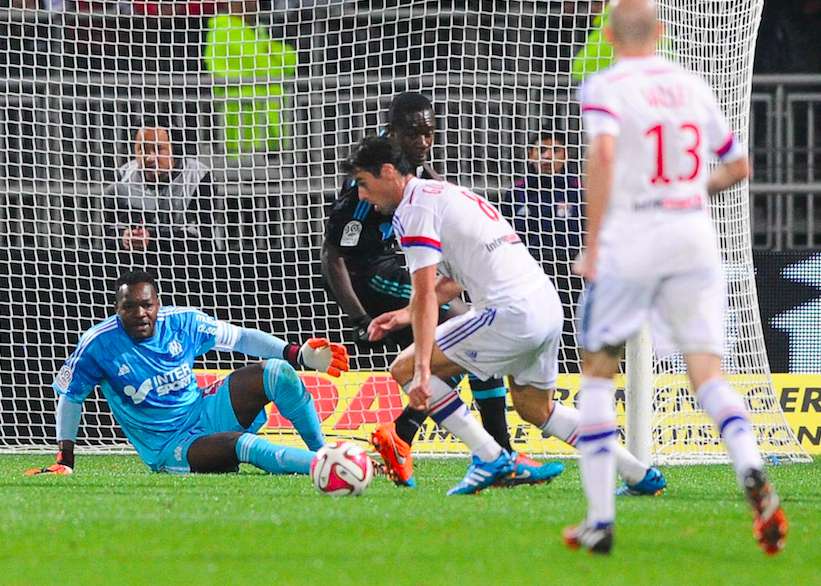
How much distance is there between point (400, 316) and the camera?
6.83 m

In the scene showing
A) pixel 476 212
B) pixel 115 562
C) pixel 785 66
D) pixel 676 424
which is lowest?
pixel 676 424

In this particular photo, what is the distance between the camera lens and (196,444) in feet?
27.4

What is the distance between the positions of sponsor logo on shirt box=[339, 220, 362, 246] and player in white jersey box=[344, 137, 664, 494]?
125 centimetres

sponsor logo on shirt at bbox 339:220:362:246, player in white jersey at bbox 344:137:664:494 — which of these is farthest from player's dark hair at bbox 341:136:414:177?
sponsor logo on shirt at bbox 339:220:362:246

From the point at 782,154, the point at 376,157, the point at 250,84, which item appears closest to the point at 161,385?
the point at 376,157

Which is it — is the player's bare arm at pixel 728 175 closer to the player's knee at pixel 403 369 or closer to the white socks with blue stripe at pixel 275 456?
the player's knee at pixel 403 369

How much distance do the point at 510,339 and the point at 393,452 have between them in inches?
33.8

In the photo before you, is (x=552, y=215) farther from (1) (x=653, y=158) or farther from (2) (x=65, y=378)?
(1) (x=653, y=158)

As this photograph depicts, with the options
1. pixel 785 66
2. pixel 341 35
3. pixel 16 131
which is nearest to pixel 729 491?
pixel 341 35

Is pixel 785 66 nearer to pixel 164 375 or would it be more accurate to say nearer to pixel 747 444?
pixel 164 375

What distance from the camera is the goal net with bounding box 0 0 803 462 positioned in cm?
1060

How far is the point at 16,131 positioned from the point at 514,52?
379 cm

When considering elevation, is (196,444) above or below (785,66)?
below

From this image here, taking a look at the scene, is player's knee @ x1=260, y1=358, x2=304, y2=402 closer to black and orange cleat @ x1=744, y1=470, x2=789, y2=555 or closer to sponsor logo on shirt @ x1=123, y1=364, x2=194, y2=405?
sponsor logo on shirt @ x1=123, y1=364, x2=194, y2=405
